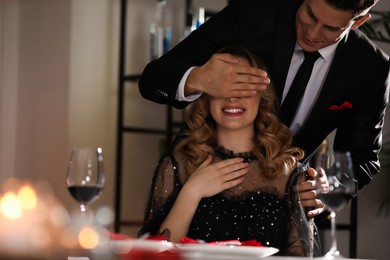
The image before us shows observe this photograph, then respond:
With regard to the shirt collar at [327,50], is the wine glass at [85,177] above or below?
below

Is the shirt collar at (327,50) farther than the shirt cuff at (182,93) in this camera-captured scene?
Yes

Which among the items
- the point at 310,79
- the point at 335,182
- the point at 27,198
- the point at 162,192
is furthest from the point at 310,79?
the point at 27,198

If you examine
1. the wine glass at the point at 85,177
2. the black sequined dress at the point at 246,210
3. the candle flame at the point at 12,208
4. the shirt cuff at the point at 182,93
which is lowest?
the black sequined dress at the point at 246,210

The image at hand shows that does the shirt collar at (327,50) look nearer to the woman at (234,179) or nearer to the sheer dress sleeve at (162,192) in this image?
the woman at (234,179)

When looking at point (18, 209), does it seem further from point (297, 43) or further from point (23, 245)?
point (297, 43)

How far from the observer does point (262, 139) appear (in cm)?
228

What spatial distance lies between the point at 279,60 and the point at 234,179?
39cm

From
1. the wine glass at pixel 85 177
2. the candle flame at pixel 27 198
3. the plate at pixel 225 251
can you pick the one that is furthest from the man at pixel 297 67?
the candle flame at pixel 27 198

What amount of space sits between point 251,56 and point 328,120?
0.34 metres

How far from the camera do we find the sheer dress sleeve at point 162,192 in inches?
89.0

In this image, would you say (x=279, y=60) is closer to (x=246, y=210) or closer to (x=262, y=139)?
(x=262, y=139)

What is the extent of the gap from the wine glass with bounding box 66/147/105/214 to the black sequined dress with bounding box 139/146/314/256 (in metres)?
0.45

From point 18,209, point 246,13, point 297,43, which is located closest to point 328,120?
point 297,43

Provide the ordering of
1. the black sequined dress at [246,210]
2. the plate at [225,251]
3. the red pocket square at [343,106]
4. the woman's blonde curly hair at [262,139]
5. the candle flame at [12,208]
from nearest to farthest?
the candle flame at [12,208] < the plate at [225,251] < the black sequined dress at [246,210] < the woman's blonde curly hair at [262,139] < the red pocket square at [343,106]
